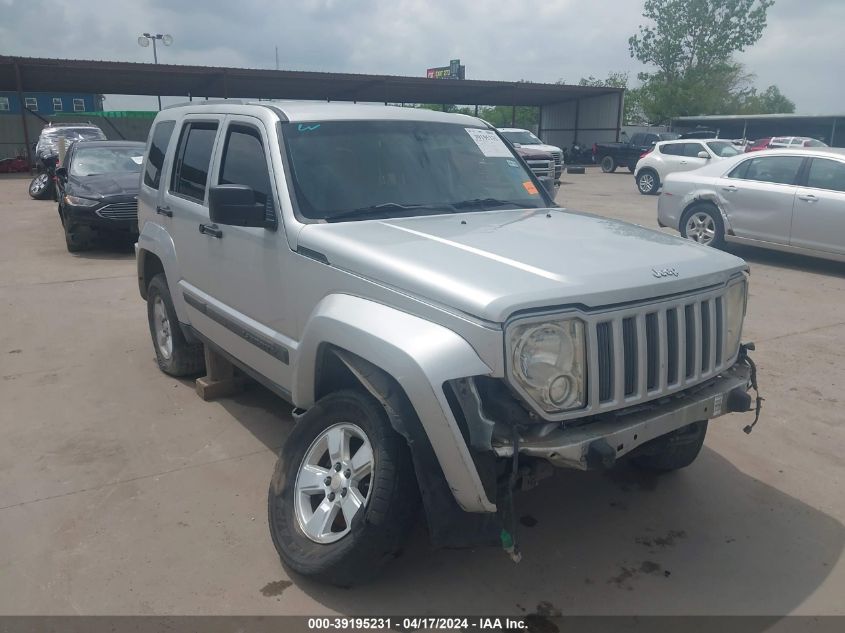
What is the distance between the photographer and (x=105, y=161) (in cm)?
1210

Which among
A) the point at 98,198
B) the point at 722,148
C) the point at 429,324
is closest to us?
the point at 429,324

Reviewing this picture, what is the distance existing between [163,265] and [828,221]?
7976 mm

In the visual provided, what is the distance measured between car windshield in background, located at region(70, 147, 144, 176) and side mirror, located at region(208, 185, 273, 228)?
9.32 meters

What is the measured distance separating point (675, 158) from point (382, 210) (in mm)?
18031

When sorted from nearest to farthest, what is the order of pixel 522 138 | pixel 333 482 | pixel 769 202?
pixel 333 482, pixel 769 202, pixel 522 138

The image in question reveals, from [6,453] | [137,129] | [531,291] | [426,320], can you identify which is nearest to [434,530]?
[426,320]

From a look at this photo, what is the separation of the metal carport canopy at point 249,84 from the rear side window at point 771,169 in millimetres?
22494

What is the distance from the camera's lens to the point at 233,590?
3.04m

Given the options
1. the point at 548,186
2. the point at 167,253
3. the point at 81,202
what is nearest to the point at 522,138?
the point at 81,202

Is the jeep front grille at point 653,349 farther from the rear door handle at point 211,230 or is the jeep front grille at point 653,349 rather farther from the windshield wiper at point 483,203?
the rear door handle at point 211,230

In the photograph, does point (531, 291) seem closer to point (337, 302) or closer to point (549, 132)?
point (337, 302)

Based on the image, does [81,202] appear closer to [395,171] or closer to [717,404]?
[395,171]

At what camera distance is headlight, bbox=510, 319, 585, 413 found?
257 cm

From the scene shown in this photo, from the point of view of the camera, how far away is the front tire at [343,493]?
2.77 meters
